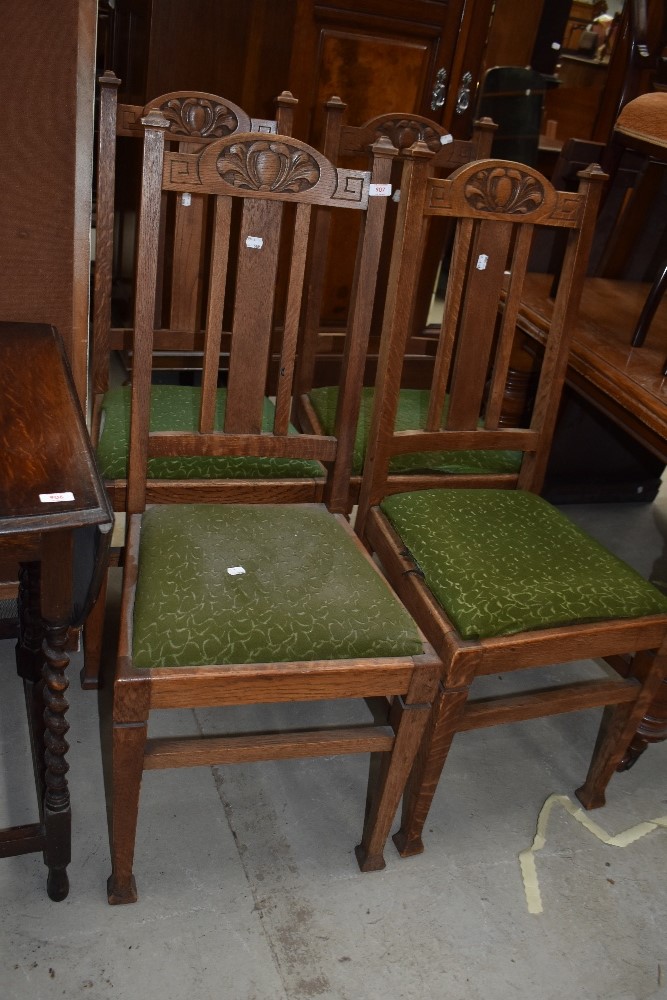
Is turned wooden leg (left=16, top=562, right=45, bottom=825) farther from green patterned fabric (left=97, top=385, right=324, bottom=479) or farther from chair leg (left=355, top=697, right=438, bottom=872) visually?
chair leg (left=355, top=697, right=438, bottom=872)

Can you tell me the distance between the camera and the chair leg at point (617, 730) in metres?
1.57

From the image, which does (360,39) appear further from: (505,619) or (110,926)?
(110,926)

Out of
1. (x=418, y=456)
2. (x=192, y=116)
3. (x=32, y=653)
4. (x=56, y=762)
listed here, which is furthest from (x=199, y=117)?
(x=56, y=762)

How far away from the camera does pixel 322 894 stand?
57.7 inches

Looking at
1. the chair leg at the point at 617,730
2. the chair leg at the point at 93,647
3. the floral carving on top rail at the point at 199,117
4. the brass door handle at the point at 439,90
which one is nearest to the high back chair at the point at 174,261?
the floral carving on top rail at the point at 199,117

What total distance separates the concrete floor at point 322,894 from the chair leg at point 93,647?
32mm

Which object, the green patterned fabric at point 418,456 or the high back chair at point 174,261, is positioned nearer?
the high back chair at point 174,261

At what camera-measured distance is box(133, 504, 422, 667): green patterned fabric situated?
1.25m

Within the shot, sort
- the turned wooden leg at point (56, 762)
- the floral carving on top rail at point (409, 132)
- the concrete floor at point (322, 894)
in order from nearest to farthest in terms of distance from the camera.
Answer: the turned wooden leg at point (56, 762) → the concrete floor at point (322, 894) → the floral carving on top rail at point (409, 132)

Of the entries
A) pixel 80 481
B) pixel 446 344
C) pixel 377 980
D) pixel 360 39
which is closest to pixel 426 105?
pixel 360 39

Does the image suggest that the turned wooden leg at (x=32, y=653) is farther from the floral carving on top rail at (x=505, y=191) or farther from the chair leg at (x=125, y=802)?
the floral carving on top rail at (x=505, y=191)

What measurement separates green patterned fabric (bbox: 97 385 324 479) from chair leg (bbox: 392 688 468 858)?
57 cm

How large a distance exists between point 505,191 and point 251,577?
32.8 inches

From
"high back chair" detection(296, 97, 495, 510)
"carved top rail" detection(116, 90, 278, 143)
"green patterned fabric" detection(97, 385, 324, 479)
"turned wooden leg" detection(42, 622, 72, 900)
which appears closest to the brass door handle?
"high back chair" detection(296, 97, 495, 510)
